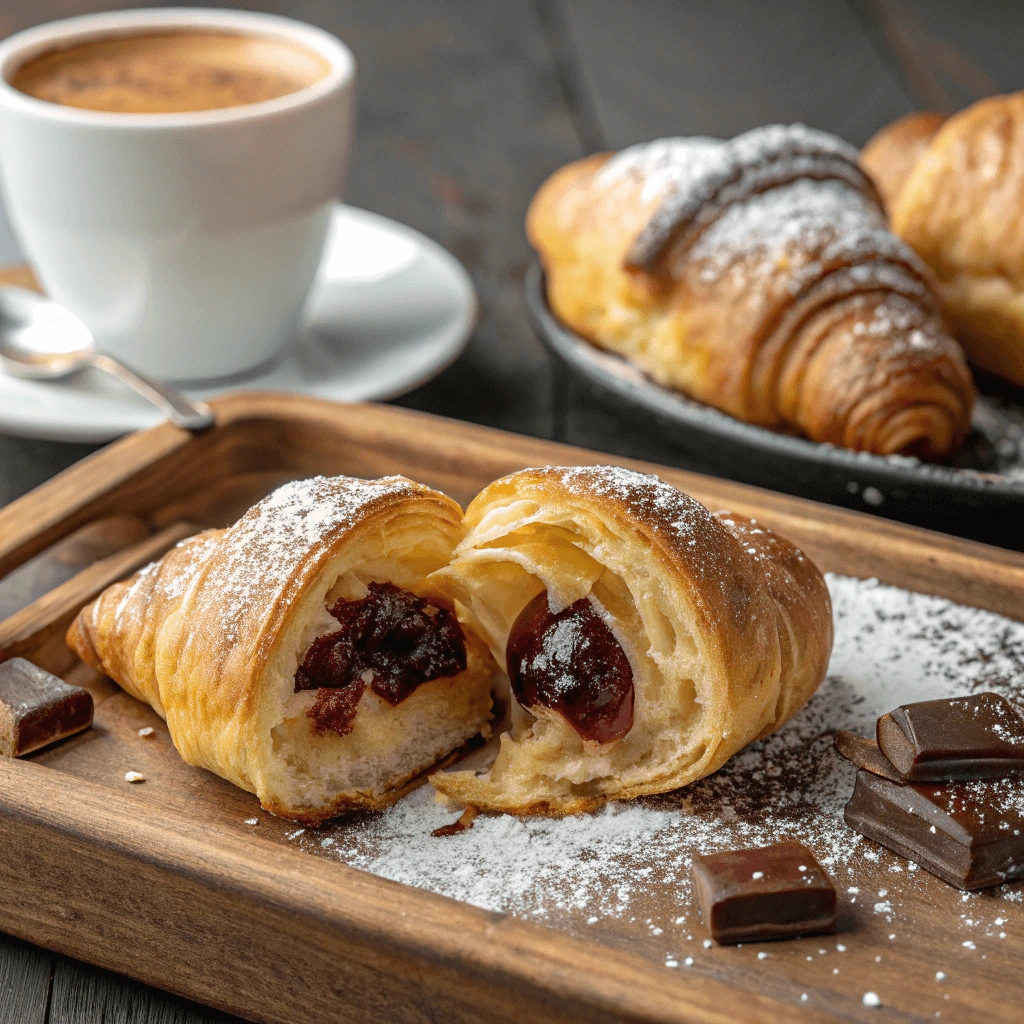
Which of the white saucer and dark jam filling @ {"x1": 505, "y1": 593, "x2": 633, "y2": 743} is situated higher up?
dark jam filling @ {"x1": 505, "y1": 593, "x2": 633, "y2": 743}

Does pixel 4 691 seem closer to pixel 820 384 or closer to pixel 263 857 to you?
pixel 263 857

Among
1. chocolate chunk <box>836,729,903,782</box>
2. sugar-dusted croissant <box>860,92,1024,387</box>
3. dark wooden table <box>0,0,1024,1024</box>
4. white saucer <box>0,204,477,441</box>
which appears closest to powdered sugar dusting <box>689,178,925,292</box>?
sugar-dusted croissant <box>860,92,1024,387</box>

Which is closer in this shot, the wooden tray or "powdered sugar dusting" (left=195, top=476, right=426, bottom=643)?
the wooden tray

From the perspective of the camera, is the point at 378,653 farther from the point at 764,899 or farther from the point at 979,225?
the point at 979,225

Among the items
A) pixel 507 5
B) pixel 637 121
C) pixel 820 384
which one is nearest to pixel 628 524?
pixel 820 384

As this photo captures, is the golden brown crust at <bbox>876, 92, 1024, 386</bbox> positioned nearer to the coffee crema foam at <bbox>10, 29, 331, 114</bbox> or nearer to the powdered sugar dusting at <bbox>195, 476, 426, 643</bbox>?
the coffee crema foam at <bbox>10, 29, 331, 114</bbox>

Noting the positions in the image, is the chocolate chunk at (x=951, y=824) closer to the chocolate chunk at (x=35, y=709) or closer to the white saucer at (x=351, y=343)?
the chocolate chunk at (x=35, y=709)
